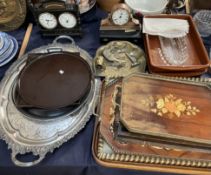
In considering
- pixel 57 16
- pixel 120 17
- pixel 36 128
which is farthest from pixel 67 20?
pixel 36 128

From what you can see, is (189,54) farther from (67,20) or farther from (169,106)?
(67,20)

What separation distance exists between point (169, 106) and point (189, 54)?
29cm

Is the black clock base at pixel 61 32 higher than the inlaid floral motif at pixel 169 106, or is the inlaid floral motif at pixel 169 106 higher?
the black clock base at pixel 61 32

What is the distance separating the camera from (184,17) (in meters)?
0.80

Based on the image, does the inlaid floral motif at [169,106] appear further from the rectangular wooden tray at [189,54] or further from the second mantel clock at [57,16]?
the second mantel clock at [57,16]

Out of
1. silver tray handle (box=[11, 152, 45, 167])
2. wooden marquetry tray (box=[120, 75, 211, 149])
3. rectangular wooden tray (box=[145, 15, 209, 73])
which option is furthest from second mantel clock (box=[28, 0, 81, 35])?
silver tray handle (box=[11, 152, 45, 167])

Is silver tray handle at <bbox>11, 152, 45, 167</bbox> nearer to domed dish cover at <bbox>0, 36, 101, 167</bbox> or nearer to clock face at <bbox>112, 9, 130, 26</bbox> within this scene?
domed dish cover at <bbox>0, 36, 101, 167</bbox>

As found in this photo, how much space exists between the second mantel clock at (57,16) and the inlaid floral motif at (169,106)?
43 cm

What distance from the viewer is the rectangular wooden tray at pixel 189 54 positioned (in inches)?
26.2

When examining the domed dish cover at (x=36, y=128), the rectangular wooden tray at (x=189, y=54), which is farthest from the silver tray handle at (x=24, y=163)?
the rectangular wooden tray at (x=189, y=54)

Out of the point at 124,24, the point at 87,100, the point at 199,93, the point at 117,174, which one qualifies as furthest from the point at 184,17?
the point at 117,174

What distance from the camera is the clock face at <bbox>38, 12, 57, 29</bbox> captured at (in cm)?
80

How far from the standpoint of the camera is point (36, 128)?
0.60m

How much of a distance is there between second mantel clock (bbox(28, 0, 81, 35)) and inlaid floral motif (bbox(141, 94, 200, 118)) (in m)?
0.43
